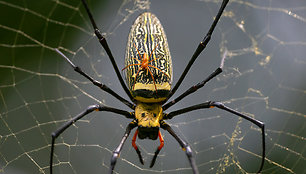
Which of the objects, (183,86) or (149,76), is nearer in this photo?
(149,76)

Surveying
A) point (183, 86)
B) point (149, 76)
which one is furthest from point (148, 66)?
point (183, 86)

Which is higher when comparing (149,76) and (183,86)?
(149,76)

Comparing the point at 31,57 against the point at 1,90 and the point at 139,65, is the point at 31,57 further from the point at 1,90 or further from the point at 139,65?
the point at 139,65

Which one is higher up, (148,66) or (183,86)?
(148,66)

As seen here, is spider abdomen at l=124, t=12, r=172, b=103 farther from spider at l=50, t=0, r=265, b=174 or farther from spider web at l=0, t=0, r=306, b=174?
spider web at l=0, t=0, r=306, b=174

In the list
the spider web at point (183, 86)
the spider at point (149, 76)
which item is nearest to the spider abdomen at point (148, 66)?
the spider at point (149, 76)

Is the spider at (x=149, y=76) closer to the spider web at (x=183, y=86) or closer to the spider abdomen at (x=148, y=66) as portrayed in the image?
the spider abdomen at (x=148, y=66)

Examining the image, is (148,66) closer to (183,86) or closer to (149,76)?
(149,76)
